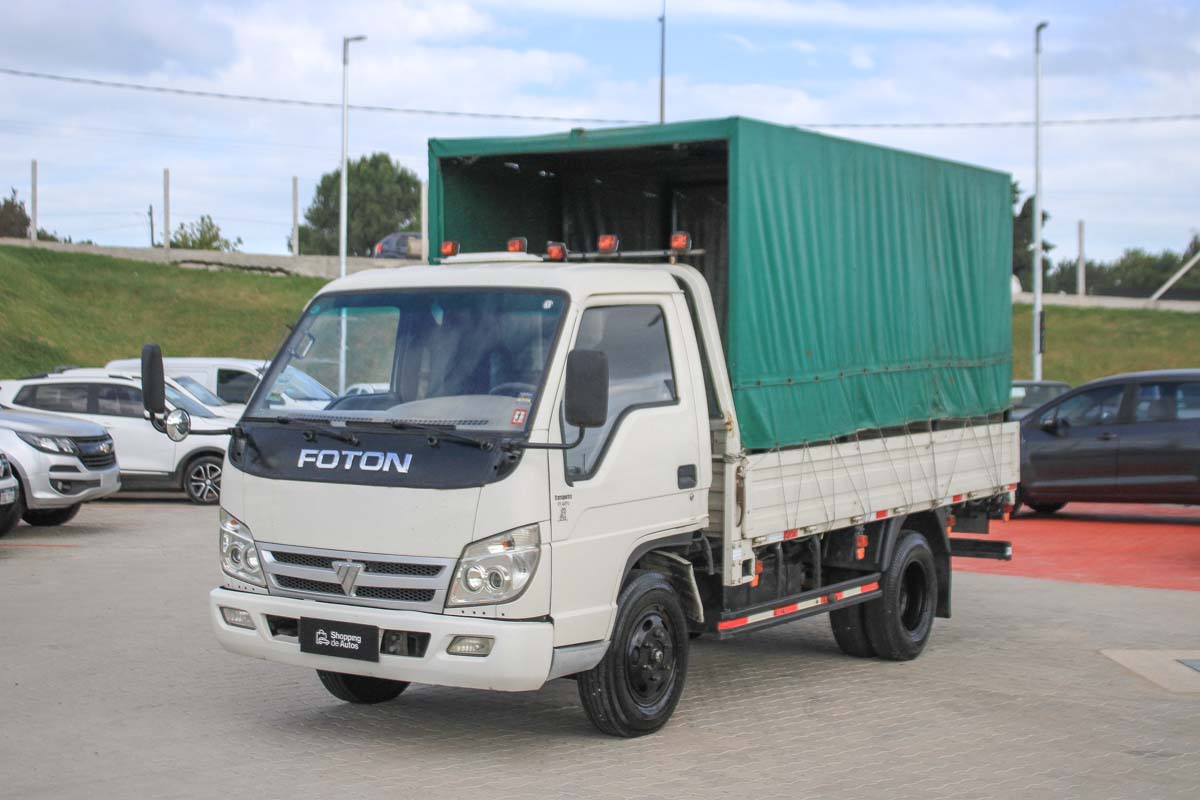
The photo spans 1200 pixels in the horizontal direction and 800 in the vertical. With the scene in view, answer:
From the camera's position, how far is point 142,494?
826 inches

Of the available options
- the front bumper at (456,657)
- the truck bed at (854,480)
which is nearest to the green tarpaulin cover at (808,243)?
the truck bed at (854,480)

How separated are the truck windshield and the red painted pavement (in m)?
8.37

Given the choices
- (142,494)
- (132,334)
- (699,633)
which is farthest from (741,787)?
(132,334)

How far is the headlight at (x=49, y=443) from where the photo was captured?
15008 millimetres

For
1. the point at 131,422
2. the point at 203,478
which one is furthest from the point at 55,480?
the point at 203,478

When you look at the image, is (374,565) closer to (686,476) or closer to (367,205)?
(686,476)

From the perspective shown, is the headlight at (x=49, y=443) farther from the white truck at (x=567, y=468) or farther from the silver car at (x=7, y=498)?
the white truck at (x=567, y=468)

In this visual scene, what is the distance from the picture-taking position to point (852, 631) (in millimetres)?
9469

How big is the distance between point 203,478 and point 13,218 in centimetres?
4169

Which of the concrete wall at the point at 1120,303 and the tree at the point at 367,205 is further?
the tree at the point at 367,205

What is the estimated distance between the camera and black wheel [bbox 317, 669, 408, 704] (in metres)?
7.84

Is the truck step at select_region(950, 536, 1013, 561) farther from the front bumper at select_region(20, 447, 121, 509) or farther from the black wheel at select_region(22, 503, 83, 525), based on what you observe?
the black wheel at select_region(22, 503, 83, 525)

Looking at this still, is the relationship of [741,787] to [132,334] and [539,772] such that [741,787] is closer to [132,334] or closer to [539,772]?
[539,772]

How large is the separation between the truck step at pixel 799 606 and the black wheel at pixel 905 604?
0.47ft
